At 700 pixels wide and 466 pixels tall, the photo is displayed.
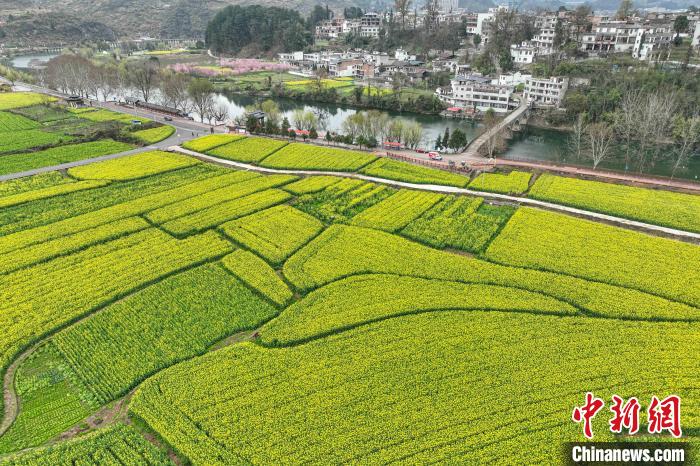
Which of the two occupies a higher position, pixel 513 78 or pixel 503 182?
pixel 513 78

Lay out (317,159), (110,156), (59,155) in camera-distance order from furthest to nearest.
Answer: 1. (110,156)
2. (59,155)
3. (317,159)

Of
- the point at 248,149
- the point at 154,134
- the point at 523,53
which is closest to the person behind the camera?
the point at 248,149

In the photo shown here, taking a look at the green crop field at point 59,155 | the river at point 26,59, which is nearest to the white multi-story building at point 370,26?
the river at point 26,59

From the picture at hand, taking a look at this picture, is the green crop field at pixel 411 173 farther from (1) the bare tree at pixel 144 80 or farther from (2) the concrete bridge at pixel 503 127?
(1) the bare tree at pixel 144 80

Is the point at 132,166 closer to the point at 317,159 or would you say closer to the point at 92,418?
the point at 317,159

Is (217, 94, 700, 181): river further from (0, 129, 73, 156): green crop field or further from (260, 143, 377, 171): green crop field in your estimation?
(0, 129, 73, 156): green crop field

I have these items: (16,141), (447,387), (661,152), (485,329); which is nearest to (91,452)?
(447,387)

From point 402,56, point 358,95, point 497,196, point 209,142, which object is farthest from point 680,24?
point 209,142
